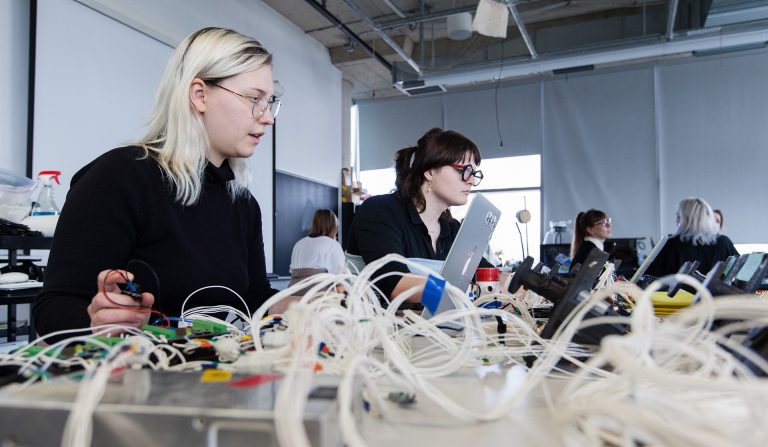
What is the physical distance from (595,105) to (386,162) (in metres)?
2.56

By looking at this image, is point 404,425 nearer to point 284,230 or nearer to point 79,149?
point 79,149

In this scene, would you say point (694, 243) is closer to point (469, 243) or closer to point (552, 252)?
point (552, 252)

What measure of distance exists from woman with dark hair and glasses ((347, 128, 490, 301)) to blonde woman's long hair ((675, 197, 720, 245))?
2.19 metres

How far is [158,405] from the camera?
1.12 feet

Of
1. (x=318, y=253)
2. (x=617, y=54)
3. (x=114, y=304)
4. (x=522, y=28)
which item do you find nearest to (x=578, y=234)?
(x=617, y=54)

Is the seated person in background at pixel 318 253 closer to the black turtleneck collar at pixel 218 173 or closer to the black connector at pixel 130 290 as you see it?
the black turtleneck collar at pixel 218 173

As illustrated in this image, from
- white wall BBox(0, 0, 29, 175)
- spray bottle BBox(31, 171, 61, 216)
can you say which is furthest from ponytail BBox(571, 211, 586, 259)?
white wall BBox(0, 0, 29, 175)

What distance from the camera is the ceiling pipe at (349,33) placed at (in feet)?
14.8

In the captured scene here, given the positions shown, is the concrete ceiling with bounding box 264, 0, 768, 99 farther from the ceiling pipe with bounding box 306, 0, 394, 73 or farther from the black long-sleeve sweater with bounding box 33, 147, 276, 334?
the black long-sleeve sweater with bounding box 33, 147, 276, 334

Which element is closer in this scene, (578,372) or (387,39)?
(578,372)

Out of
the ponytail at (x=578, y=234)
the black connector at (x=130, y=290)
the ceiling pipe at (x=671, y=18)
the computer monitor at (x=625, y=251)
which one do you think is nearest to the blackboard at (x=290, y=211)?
the ponytail at (x=578, y=234)

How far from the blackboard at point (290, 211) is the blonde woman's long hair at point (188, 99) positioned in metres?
3.60

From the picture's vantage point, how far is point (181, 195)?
3.55ft

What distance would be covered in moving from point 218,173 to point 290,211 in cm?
385
